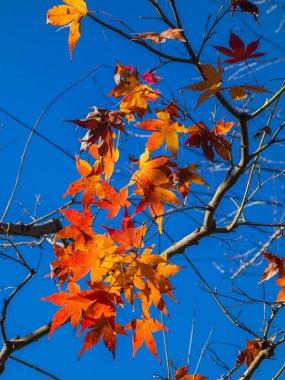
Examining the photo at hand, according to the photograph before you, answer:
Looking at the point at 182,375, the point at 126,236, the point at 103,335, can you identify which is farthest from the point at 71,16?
the point at 182,375

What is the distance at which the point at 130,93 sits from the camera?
67.1 inches

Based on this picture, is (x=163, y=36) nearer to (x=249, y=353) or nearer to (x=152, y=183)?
(x=152, y=183)

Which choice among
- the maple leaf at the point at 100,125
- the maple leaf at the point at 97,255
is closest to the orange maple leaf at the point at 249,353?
the maple leaf at the point at 97,255

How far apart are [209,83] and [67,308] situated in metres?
0.84

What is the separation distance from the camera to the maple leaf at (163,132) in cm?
164

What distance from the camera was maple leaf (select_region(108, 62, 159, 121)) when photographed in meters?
1.69

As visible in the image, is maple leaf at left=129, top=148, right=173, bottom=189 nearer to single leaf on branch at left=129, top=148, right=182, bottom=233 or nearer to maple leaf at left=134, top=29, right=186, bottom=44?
single leaf on branch at left=129, top=148, right=182, bottom=233

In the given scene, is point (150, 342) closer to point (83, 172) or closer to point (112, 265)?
point (112, 265)

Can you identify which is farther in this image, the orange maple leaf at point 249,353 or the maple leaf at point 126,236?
the orange maple leaf at point 249,353

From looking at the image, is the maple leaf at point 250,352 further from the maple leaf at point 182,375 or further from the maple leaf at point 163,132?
the maple leaf at point 163,132

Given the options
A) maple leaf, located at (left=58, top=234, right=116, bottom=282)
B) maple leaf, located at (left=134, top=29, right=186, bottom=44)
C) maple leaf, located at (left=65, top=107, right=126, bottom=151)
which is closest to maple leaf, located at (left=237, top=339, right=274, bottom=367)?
maple leaf, located at (left=58, top=234, right=116, bottom=282)

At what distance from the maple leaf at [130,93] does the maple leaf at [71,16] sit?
0.24 m

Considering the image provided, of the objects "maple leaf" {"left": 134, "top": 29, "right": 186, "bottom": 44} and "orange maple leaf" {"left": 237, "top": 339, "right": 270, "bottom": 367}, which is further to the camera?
"orange maple leaf" {"left": 237, "top": 339, "right": 270, "bottom": 367}

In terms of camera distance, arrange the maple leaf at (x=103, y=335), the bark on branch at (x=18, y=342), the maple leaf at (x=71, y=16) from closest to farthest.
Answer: the maple leaf at (x=71, y=16), the maple leaf at (x=103, y=335), the bark on branch at (x=18, y=342)
